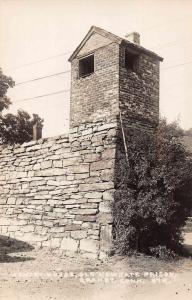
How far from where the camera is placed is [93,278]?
7.05 m

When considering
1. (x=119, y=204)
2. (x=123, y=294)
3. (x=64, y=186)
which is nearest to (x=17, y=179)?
(x=64, y=186)

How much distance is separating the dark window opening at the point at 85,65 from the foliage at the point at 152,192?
3.47 metres

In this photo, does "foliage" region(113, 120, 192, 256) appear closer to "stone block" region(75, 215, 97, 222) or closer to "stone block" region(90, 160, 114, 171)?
"stone block" region(90, 160, 114, 171)

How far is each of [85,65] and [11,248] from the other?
5984 mm

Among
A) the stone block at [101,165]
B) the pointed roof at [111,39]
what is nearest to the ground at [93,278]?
the stone block at [101,165]

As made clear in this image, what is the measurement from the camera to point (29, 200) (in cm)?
1125

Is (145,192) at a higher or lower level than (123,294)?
higher

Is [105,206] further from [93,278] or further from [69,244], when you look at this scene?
[93,278]

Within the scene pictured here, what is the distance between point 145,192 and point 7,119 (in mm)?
17213

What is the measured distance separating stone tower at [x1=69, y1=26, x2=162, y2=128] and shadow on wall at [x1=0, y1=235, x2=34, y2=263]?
12.4 ft

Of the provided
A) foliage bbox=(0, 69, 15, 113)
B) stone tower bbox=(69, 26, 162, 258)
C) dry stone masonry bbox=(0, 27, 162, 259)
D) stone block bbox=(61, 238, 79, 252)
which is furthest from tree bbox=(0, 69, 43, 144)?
stone block bbox=(61, 238, 79, 252)

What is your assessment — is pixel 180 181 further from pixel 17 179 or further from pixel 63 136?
pixel 17 179

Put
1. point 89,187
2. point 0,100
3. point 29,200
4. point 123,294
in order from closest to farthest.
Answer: point 123,294 < point 89,187 < point 29,200 < point 0,100

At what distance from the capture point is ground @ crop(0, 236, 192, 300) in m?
6.16
